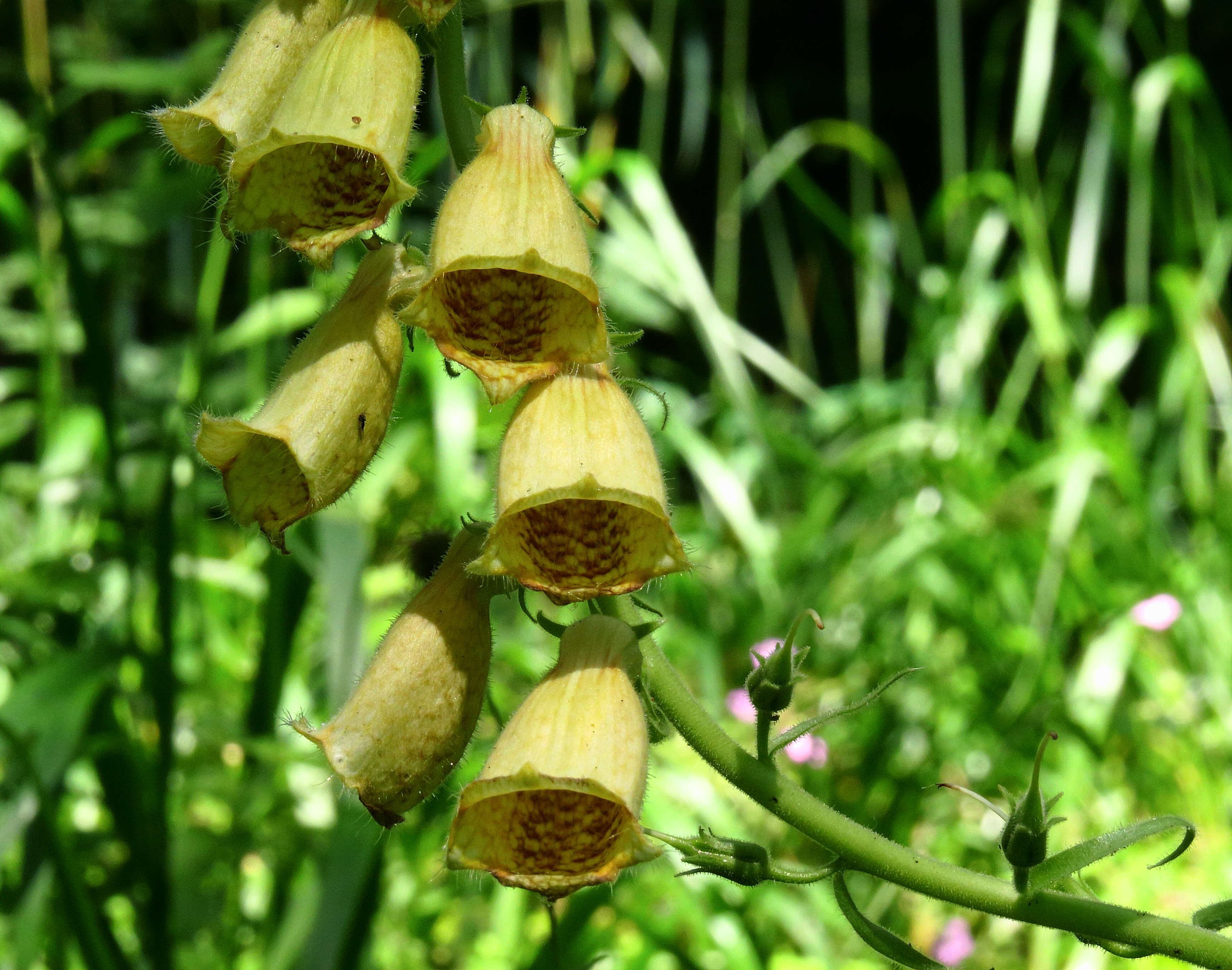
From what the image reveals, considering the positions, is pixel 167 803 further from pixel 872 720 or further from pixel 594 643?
pixel 872 720

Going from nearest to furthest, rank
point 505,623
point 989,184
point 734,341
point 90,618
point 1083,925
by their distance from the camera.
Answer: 1. point 1083,925
2. point 90,618
3. point 505,623
4. point 734,341
5. point 989,184

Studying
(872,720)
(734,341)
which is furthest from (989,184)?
(872,720)

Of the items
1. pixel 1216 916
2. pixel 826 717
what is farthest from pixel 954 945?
pixel 826 717

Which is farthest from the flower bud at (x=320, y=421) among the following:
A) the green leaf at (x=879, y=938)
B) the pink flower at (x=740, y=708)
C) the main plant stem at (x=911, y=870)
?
the pink flower at (x=740, y=708)

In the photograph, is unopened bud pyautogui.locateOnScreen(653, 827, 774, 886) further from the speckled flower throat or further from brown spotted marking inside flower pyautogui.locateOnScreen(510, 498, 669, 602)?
brown spotted marking inside flower pyautogui.locateOnScreen(510, 498, 669, 602)

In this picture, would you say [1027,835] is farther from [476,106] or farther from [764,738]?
[476,106]

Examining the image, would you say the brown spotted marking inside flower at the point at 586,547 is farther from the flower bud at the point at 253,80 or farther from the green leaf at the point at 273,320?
the green leaf at the point at 273,320
